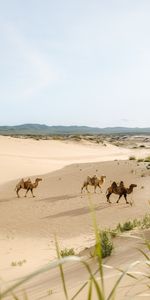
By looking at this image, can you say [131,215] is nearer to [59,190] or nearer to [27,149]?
[59,190]

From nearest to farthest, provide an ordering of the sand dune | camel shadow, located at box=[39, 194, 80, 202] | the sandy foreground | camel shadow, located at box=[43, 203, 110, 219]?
the sandy foreground, camel shadow, located at box=[43, 203, 110, 219], camel shadow, located at box=[39, 194, 80, 202], the sand dune

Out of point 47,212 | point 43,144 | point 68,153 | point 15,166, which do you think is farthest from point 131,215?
point 43,144

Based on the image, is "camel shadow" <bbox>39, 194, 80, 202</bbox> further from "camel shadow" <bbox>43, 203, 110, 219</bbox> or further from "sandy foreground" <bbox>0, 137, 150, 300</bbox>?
"camel shadow" <bbox>43, 203, 110, 219</bbox>

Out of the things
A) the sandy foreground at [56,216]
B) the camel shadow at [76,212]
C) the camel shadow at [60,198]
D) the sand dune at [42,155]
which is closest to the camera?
the sandy foreground at [56,216]

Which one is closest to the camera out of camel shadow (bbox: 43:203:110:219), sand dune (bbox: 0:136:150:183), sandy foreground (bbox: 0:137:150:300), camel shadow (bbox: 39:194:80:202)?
sandy foreground (bbox: 0:137:150:300)

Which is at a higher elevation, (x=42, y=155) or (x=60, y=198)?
(x=60, y=198)

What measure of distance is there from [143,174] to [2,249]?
12.7m

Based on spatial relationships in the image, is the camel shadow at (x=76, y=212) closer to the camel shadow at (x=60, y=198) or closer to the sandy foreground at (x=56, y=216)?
the sandy foreground at (x=56, y=216)

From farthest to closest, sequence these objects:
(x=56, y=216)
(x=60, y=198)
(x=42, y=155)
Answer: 1. (x=42, y=155)
2. (x=60, y=198)
3. (x=56, y=216)

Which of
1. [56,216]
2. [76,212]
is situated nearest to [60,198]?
[76,212]

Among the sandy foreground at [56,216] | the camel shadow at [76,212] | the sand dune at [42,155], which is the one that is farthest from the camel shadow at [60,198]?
the sand dune at [42,155]

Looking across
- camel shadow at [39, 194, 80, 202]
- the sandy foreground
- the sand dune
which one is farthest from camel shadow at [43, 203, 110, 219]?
the sand dune

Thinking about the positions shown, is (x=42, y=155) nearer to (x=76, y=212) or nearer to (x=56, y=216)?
(x=76, y=212)

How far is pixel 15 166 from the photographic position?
3681cm
